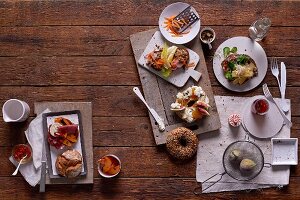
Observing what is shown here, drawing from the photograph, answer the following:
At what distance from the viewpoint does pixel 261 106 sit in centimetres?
264

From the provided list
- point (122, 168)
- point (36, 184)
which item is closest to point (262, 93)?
point (122, 168)

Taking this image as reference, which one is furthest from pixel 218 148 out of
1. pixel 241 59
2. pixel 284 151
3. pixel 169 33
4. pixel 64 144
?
pixel 64 144

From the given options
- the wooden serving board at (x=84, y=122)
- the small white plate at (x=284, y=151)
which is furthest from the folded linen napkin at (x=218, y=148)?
the wooden serving board at (x=84, y=122)

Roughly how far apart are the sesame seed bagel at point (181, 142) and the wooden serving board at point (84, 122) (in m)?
0.33

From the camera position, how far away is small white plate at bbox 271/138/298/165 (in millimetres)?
2662

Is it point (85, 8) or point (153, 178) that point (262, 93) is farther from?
point (85, 8)

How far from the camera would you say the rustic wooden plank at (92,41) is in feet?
8.86

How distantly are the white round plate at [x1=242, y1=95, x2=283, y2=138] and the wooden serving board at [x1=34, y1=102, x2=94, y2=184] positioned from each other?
0.65 m

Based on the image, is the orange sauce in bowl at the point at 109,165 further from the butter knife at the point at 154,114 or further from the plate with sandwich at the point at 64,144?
the butter knife at the point at 154,114

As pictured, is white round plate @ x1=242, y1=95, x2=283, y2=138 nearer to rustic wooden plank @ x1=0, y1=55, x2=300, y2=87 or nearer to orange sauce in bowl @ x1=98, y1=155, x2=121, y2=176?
rustic wooden plank @ x1=0, y1=55, x2=300, y2=87

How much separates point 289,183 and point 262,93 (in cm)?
39

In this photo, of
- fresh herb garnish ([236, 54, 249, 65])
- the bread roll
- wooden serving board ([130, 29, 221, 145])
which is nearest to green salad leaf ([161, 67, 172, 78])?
wooden serving board ([130, 29, 221, 145])

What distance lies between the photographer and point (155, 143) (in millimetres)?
2684

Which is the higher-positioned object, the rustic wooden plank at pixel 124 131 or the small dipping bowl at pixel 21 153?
the rustic wooden plank at pixel 124 131
